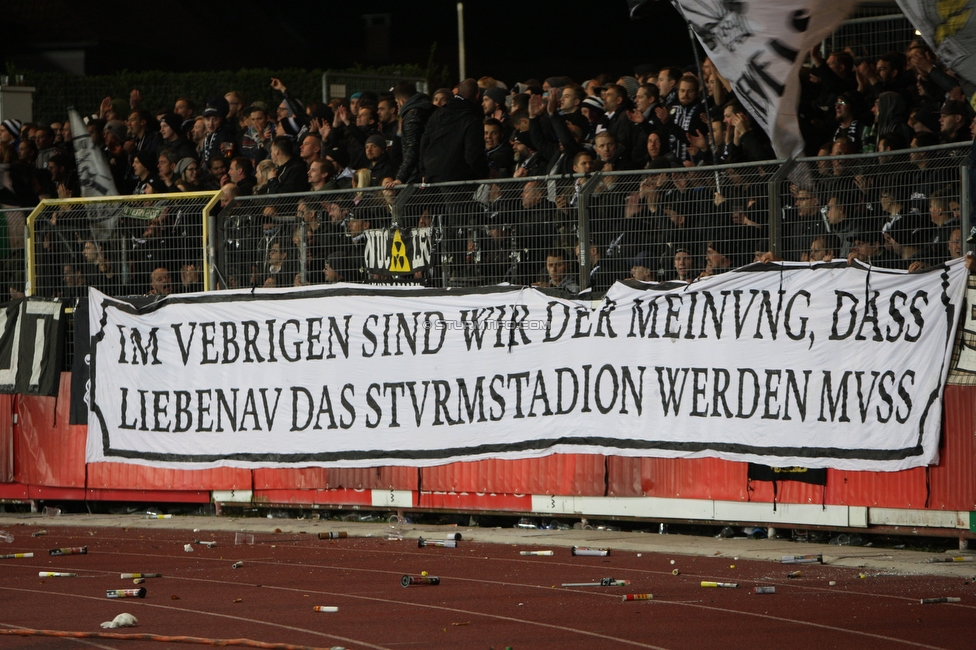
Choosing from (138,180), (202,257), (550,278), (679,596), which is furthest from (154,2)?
(679,596)

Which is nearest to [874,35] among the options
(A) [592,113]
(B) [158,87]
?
(A) [592,113]

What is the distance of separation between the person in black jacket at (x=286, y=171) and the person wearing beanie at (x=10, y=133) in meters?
6.77

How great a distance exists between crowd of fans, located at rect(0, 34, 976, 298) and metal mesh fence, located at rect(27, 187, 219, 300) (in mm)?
24

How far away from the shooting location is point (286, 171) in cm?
1570

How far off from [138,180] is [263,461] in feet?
15.8

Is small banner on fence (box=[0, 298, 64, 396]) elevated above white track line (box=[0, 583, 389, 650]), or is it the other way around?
small banner on fence (box=[0, 298, 64, 396])

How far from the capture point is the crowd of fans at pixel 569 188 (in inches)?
467

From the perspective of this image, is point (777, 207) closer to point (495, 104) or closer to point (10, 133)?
point (495, 104)

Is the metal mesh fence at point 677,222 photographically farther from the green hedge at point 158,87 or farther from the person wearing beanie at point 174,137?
the green hedge at point 158,87

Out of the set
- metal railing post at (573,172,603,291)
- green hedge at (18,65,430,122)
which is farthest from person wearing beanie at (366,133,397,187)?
green hedge at (18,65,430,122)

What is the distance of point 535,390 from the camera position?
44.1ft

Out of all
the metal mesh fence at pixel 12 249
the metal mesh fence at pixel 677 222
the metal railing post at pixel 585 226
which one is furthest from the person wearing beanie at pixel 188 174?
the metal mesh fence at pixel 677 222

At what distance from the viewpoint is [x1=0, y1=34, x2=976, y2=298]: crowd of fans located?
11.9 meters

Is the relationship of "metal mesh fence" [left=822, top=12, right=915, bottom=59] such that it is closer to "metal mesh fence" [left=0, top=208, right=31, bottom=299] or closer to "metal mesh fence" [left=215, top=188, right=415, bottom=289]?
"metal mesh fence" [left=215, top=188, right=415, bottom=289]
